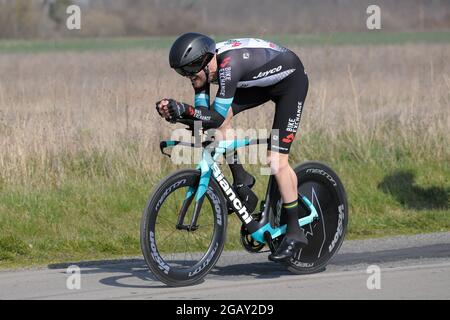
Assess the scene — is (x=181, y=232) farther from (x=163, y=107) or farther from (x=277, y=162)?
(x=163, y=107)

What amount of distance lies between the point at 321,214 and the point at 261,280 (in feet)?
3.20

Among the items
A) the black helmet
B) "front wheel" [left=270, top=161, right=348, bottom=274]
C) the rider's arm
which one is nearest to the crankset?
"front wheel" [left=270, top=161, right=348, bottom=274]

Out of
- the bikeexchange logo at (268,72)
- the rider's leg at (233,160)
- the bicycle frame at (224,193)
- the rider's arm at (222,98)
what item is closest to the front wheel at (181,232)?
the bicycle frame at (224,193)

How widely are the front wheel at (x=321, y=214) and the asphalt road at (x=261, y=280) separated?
5.7 inches

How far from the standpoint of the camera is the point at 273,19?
138 feet

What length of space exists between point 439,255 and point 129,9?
3995 cm

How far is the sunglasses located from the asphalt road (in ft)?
5.04

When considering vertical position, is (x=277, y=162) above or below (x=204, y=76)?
below

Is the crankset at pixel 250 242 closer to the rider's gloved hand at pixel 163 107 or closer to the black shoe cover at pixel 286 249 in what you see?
the black shoe cover at pixel 286 249

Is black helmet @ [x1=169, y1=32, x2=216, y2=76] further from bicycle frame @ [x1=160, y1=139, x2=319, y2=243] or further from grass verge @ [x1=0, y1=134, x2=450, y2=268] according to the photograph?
grass verge @ [x1=0, y1=134, x2=450, y2=268]

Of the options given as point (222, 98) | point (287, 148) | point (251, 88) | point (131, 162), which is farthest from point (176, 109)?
point (131, 162)

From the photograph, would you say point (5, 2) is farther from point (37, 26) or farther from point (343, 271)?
point (343, 271)

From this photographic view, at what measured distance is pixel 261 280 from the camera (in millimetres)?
7363
